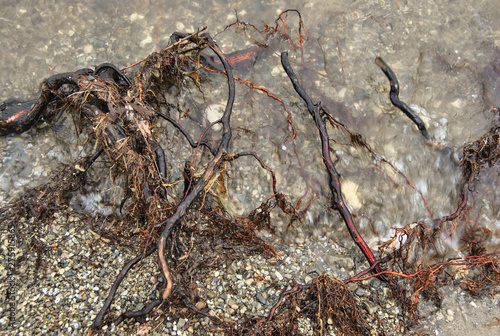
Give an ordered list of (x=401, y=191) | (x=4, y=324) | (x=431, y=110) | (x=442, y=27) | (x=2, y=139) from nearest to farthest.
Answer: (x=4, y=324), (x=2, y=139), (x=401, y=191), (x=431, y=110), (x=442, y=27)

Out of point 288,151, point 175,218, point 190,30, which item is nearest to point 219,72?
point 190,30

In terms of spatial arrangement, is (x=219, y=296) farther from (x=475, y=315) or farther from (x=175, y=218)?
(x=475, y=315)

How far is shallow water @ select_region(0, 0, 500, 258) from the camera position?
2.82m

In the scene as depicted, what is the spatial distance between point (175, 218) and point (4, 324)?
108 cm

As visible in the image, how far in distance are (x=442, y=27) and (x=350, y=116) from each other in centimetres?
130

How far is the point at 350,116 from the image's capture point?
122 inches

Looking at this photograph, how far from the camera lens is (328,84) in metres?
3.21

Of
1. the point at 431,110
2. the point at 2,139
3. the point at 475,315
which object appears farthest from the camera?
the point at 431,110

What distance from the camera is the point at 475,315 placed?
8.18 feet

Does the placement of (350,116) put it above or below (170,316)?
above

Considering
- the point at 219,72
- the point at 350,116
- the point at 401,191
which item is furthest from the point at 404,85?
the point at 219,72

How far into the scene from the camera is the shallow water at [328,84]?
2816 mm

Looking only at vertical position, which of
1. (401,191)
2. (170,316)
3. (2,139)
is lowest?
(170,316)

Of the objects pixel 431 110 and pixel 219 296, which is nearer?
pixel 219 296
